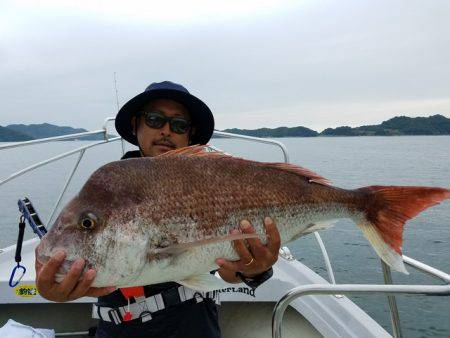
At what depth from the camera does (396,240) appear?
226cm

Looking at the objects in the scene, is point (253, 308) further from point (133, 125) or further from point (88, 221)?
point (88, 221)

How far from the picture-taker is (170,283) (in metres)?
2.36

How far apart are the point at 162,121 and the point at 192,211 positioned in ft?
3.14

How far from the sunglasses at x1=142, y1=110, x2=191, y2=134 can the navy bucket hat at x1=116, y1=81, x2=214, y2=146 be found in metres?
0.12

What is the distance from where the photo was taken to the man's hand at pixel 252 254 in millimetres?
2047

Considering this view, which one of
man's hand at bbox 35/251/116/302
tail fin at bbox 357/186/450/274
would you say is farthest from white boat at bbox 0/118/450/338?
man's hand at bbox 35/251/116/302

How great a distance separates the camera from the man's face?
8.81 ft

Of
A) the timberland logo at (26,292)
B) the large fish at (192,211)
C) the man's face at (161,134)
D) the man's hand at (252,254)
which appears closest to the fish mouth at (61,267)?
the large fish at (192,211)

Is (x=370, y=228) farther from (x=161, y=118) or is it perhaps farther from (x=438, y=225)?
(x=438, y=225)

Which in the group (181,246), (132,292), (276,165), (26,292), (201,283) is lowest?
(26,292)

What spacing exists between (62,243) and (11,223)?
1537 centimetres

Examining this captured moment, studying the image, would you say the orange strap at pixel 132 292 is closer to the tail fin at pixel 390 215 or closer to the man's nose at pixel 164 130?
the man's nose at pixel 164 130

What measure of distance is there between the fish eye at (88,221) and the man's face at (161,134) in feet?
2.98

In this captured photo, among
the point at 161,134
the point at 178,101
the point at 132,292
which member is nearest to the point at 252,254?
the point at 132,292
